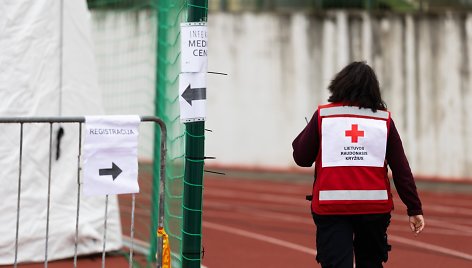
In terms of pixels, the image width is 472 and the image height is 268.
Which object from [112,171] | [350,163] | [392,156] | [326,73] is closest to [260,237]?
[112,171]

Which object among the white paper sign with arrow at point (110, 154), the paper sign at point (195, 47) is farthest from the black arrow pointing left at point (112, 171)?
the paper sign at point (195, 47)

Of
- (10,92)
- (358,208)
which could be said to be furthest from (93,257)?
(358,208)

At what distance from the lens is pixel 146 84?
40.7 feet

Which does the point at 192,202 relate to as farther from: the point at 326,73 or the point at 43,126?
the point at 326,73

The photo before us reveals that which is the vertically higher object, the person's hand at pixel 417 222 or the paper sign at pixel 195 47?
the paper sign at pixel 195 47

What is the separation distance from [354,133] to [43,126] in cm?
398

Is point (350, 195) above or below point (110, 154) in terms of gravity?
below

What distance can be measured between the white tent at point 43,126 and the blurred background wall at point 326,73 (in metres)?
10.3

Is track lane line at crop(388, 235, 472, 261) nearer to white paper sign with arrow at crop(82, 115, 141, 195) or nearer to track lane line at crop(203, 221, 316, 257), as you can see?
track lane line at crop(203, 221, 316, 257)

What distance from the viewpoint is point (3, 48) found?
25.8 feet

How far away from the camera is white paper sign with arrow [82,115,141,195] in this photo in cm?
549

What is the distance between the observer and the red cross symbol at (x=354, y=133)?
5016 mm

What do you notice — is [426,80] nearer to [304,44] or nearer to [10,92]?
[304,44]

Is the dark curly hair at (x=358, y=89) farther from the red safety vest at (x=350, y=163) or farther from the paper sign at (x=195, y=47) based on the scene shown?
the paper sign at (x=195, y=47)
